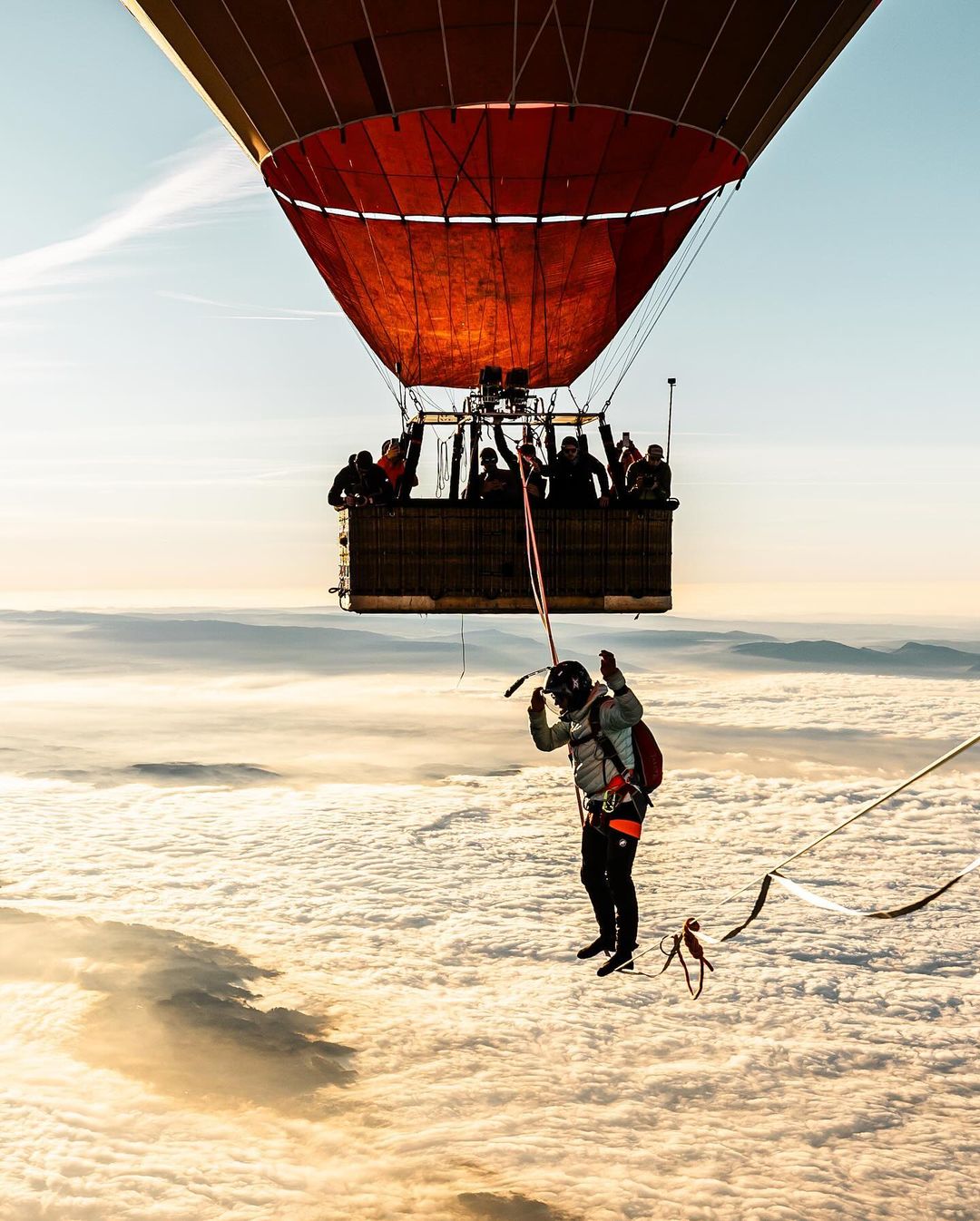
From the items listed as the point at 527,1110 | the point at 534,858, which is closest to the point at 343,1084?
the point at 527,1110

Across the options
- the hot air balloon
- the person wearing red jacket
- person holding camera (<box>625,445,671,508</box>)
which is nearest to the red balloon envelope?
the hot air balloon

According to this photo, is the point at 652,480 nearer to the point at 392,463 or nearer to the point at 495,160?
the point at 392,463

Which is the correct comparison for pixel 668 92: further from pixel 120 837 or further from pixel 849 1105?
pixel 120 837

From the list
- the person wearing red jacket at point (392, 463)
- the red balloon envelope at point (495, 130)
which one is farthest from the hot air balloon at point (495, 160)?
the person wearing red jacket at point (392, 463)

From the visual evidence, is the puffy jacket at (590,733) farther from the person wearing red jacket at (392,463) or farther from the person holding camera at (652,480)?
the person wearing red jacket at (392,463)

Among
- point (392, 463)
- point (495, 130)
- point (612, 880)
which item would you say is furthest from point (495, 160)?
point (612, 880)

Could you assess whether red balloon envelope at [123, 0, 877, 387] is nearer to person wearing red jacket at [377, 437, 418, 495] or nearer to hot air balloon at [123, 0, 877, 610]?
hot air balloon at [123, 0, 877, 610]
